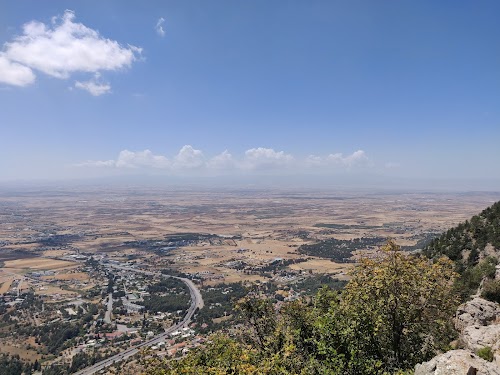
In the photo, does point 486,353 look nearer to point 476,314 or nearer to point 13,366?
point 476,314

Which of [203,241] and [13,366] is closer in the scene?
[13,366]

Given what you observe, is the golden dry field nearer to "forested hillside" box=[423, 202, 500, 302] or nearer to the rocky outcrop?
"forested hillside" box=[423, 202, 500, 302]

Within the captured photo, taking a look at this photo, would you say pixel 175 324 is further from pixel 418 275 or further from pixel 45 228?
pixel 45 228

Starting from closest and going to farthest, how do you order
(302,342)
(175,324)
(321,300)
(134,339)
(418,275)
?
1. (418,275)
2. (302,342)
3. (321,300)
4. (134,339)
5. (175,324)

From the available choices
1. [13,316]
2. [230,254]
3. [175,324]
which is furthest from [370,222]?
[13,316]

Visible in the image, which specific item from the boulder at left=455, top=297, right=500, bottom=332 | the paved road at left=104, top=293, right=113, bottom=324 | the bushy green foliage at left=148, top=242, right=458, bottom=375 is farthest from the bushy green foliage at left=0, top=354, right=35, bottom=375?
the boulder at left=455, top=297, right=500, bottom=332

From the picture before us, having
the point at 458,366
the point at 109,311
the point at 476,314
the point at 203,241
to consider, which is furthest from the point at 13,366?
the point at 203,241
